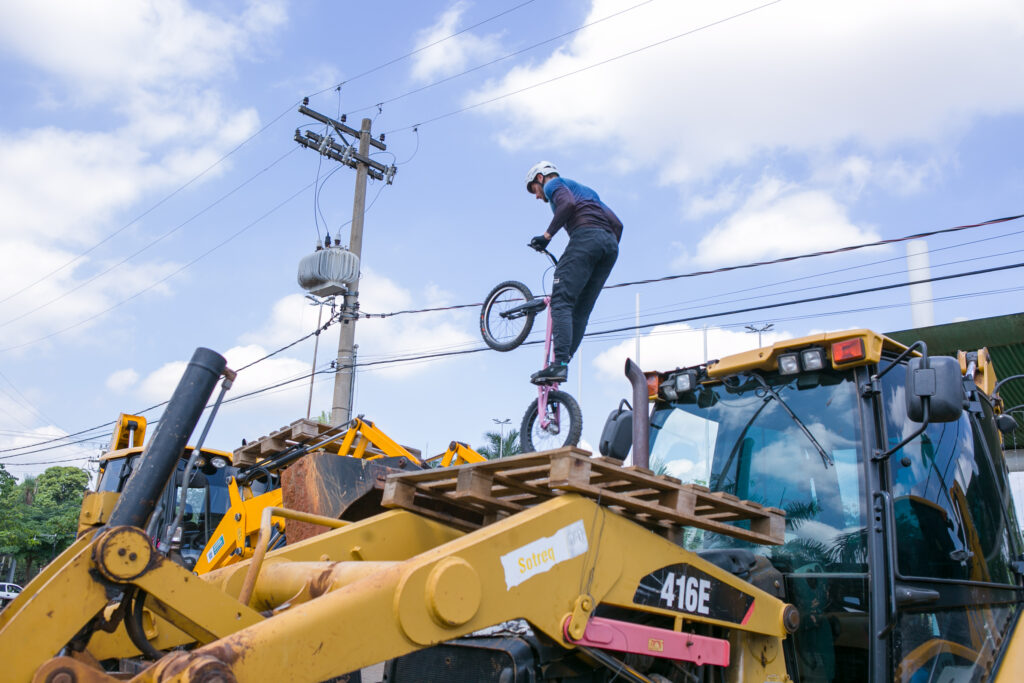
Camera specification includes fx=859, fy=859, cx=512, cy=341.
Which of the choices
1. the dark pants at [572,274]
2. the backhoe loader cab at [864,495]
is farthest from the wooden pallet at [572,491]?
the dark pants at [572,274]

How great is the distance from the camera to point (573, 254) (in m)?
6.96

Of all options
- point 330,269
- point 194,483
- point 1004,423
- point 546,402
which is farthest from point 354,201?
point 1004,423

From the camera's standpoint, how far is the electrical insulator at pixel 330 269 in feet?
65.8

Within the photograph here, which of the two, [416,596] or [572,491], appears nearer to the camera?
[416,596]

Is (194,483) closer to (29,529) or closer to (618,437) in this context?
(618,437)

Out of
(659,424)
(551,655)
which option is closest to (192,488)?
(659,424)

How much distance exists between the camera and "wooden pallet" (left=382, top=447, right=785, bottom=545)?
3.19m

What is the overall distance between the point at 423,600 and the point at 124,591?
0.93 metres

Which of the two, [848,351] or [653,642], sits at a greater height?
[848,351]

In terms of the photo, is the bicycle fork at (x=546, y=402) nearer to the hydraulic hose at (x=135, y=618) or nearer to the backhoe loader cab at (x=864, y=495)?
the backhoe loader cab at (x=864, y=495)

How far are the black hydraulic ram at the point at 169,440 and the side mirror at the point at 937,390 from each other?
2.75 m

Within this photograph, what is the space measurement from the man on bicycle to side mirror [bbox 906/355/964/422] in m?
3.63

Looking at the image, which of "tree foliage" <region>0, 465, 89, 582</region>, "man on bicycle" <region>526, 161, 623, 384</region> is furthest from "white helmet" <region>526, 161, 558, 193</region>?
"tree foliage" <region>0, 465, 89, 582</region>

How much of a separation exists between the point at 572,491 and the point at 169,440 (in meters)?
1.46
